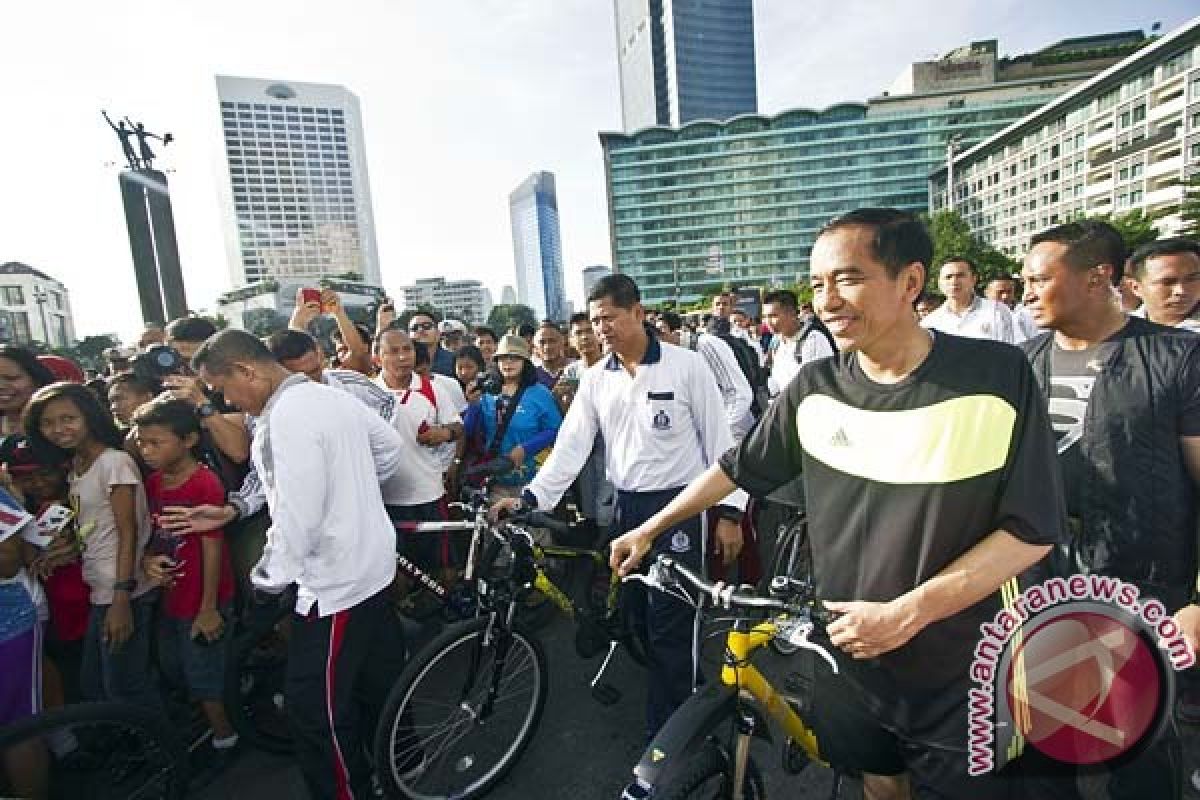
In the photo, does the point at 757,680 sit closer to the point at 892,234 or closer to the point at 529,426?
the point at 892,234

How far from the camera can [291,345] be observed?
11.5 ft

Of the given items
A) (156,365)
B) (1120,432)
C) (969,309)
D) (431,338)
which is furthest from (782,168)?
(1120,432)

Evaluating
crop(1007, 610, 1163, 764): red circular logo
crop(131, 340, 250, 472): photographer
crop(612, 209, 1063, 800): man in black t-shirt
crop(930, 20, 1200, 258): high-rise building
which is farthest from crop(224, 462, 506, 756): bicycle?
crop(930, 20, 1200, 258): high-rise building

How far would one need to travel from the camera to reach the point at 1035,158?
6022cm

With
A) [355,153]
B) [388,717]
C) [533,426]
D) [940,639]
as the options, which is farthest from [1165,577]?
[355,153]

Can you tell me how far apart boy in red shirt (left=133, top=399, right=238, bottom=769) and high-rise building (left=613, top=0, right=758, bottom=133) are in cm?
12870

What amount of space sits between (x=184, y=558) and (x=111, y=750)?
83 cm

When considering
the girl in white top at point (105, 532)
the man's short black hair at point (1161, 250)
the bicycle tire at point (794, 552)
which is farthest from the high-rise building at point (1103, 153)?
the girl in white top at point (105, 532)

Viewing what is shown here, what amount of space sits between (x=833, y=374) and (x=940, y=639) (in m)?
0.78

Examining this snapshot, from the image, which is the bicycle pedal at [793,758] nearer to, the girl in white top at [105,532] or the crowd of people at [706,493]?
the crowd of people at [706,493]

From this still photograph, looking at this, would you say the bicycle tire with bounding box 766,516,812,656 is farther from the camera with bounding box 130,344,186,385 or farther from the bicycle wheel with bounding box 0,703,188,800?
the camera with bounding box 130,344,186,385

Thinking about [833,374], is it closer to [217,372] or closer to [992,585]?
[992,585]

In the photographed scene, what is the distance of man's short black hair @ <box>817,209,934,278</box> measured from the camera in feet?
4.91

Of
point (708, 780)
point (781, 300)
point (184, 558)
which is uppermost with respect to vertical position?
point (781, 300)
